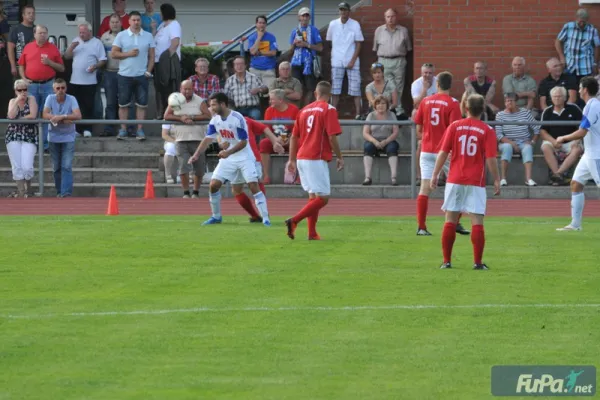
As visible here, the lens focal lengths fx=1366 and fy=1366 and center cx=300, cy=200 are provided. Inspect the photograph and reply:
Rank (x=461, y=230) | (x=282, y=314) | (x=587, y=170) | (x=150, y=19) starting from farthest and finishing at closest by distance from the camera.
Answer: (x=150, y=19)
(x=587, y=170)
(x=461, y=230)
(x=282, y=314)

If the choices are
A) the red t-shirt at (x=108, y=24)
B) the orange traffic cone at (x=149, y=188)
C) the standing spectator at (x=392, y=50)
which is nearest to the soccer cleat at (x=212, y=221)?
the orange traffic cone at (x=149, y=188)

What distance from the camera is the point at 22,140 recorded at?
79.1 ft

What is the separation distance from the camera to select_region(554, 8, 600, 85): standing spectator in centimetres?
2464

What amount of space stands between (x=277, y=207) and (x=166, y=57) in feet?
16.4

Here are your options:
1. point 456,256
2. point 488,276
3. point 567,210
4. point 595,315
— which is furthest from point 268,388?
point 567,210

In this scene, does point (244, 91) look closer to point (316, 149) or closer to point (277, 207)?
point (277, 207)

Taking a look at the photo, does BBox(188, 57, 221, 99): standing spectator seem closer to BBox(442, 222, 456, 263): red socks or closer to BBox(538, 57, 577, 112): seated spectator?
BBox(538, 57, 577, 112): seated spectator

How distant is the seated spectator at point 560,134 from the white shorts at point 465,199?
9857mm

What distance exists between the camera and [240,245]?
52.4ft

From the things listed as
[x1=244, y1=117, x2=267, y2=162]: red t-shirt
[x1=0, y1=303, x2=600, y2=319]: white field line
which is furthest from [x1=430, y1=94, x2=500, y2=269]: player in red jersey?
[x1=244, y1=117, x2=267, y2=162]: red t-shirt

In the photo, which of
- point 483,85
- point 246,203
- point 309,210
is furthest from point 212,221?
point 483,85

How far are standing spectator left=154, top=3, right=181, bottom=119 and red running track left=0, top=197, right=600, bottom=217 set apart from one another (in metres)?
2.94

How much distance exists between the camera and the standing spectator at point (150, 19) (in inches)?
1037

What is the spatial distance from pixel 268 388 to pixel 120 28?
18.8 meters
